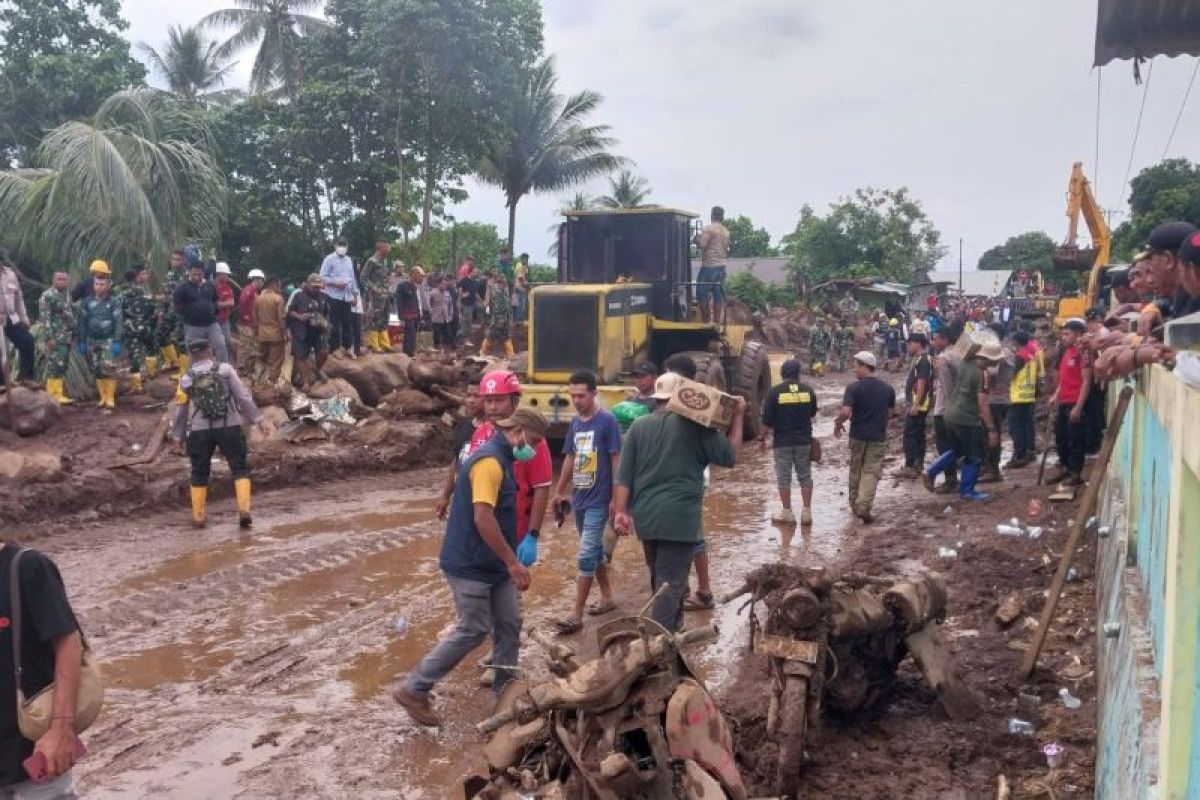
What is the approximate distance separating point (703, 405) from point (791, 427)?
13.7 ft

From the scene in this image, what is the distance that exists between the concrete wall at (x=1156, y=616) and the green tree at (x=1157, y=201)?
25539 millimetres

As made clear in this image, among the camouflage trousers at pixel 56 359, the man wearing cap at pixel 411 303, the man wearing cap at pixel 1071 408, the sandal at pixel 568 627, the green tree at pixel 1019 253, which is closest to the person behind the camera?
the sandal at pixel 568 627

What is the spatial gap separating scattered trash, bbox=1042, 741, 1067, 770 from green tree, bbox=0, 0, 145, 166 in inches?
833

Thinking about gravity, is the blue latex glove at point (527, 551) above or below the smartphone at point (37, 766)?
above

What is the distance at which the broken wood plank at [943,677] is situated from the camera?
525cm

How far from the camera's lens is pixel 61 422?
12078 millimetres

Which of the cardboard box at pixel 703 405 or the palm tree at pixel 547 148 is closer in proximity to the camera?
Answer: the cardboard box at pixel 703 405

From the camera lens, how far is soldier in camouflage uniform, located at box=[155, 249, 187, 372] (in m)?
13.2

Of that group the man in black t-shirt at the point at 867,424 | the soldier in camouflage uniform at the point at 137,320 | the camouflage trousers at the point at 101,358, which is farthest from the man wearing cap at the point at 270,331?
the man in black t-shirt at the point at 867,424

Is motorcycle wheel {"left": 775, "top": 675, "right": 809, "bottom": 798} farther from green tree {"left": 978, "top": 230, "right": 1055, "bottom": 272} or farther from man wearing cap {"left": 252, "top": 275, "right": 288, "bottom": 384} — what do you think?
green tree {"left": 978, "top": 230, "right": 1055, "bottom": 272}

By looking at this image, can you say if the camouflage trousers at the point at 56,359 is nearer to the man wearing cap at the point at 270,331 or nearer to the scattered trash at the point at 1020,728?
the man wearing cap at the point at 270,331

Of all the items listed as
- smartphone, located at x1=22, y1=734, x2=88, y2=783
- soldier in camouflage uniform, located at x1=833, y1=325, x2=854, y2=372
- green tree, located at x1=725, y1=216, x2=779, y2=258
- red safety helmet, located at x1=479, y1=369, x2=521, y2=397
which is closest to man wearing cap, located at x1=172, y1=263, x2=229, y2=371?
red safety helmet, located at x1=479, y1=369, x2=521, y2=397

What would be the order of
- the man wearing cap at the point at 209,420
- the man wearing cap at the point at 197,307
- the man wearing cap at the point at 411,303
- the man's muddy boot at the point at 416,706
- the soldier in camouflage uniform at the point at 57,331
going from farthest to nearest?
1. the man wearing cap at the point at 411,303
2. the soldier in camouflage uniform at the point at 57,331
3. the man wearing cap at the point at 197,307
4. the man wearing cap at the point at 209,420
5. the man's muddy boot at the point at 416,706

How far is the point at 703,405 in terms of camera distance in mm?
5812
